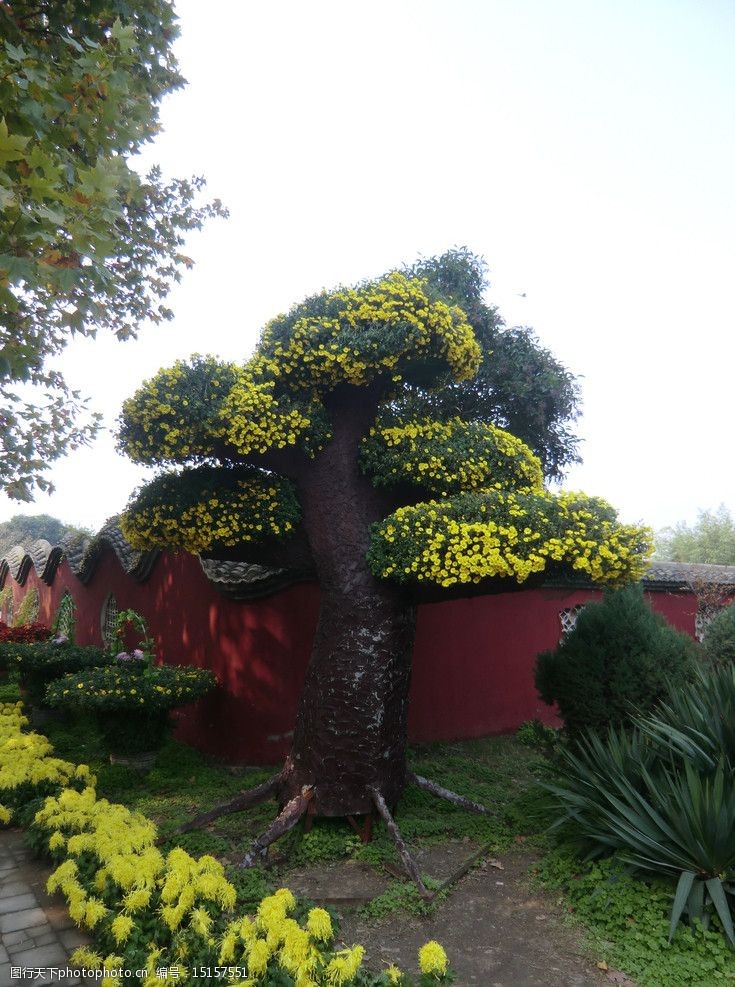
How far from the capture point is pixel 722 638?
29.8 feet

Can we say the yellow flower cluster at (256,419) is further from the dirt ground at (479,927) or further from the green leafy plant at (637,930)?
the green leafy plant at (637,930)

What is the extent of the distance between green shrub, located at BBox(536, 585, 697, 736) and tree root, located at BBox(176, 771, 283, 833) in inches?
118

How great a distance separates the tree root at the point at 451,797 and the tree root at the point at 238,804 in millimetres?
1321

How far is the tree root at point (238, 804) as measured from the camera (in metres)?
5.80

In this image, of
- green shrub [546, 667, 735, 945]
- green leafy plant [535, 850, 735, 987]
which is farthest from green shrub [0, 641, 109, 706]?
green leafy plant [535, 850, 735, 987]

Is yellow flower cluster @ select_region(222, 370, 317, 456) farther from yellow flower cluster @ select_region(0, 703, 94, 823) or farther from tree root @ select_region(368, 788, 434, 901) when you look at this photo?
yellow flower cluster @ select_region(0, 703, 94, 823)

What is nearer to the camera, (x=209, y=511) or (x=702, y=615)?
(x=209, y=511)

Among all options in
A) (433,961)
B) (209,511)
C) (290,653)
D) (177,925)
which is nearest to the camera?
(433,961)

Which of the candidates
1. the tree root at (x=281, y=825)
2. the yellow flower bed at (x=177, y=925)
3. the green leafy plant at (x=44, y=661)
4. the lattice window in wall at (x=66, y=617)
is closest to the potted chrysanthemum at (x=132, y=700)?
the yellow flower bed at (x=177, y=925)

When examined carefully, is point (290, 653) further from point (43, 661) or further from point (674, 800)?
point (674, 800)

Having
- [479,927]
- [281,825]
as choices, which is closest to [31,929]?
[281,825]

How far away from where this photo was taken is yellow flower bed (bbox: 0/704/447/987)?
10.9ft

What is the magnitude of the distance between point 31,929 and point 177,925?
109 cm

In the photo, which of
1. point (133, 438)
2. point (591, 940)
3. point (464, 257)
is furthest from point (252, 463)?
point (591, 940)
